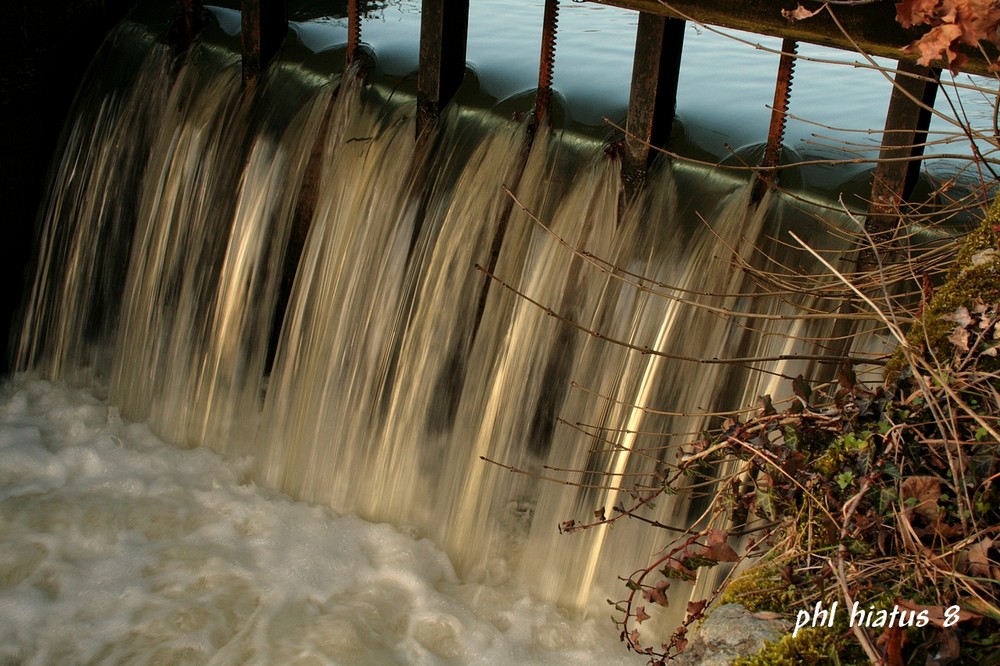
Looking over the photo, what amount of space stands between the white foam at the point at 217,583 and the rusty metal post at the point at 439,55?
7.04 ft

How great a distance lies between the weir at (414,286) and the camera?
4.45 meters

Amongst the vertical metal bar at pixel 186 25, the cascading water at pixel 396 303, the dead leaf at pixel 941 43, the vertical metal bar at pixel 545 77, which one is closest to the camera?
the dead leaf at pixel 941 43

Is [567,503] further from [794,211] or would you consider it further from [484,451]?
[794,211]

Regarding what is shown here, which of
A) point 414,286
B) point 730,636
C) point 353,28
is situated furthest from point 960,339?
point 353,28

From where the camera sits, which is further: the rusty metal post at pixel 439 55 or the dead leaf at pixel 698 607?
the rusty metal post at pixel 439 55

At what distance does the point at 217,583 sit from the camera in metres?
4.79

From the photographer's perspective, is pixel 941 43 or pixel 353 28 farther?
pixel 353 28

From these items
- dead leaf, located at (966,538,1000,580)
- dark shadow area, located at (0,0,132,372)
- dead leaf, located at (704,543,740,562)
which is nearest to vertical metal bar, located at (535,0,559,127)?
dead leaf, located at (704,543,740,562)

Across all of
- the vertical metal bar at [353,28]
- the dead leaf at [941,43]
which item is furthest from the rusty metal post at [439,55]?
the dead leaf at [941,43]

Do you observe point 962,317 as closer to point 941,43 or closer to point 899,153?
point 941,43

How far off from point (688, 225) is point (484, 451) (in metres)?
1.44

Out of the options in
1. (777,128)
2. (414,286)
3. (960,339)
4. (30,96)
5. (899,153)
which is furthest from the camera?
(30,96)

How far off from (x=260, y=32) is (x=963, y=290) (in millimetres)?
4497

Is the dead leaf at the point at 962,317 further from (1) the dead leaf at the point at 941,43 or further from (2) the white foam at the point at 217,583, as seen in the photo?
(2) the white foam at the point at 217,583
